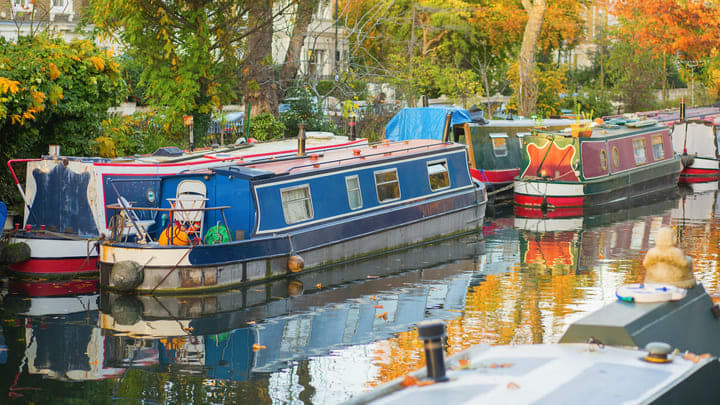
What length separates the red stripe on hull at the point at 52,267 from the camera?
16391 millimetres

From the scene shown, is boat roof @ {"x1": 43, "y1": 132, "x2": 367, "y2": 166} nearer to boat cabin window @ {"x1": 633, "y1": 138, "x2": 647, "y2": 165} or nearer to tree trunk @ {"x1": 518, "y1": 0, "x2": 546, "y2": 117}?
boat cabin window @ {"x1": 633, "y1": 138, "x2": 647, "y2": 165}

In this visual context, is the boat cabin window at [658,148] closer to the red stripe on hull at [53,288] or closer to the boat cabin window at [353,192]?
the boat cabin window at [353,192]

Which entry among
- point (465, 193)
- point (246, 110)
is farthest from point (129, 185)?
point (246, 110)

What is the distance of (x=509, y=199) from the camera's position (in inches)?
1086

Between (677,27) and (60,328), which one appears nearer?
(60,328)

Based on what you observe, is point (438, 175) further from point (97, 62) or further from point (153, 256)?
point (153, 256)

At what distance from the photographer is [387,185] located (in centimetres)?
1900

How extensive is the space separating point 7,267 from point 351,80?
1496cm

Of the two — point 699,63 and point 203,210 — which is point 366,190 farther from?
point 699,63

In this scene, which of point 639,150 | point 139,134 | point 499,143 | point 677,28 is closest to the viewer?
point 139,134

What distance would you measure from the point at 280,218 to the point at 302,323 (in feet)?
10.9

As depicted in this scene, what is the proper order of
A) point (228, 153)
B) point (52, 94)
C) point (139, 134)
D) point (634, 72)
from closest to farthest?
point (52, 94) → point (228, 153) → point (139, 134) → point (634, 72)

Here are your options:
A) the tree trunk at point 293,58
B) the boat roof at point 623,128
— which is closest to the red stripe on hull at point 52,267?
the tree trunk at point 293,58

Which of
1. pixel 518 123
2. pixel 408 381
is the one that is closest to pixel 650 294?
pixel 408 381
